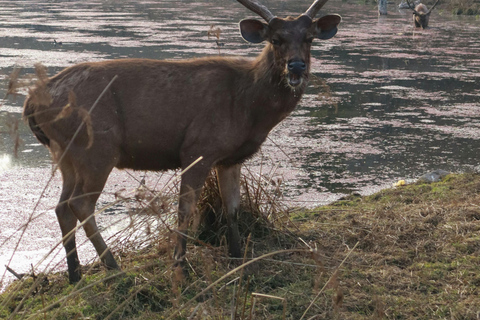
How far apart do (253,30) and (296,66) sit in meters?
0.71

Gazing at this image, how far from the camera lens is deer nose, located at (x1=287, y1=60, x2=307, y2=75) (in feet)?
15.5

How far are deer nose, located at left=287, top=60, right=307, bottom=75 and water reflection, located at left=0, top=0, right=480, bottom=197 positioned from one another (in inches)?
8.8

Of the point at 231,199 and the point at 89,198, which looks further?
the point at 231,199

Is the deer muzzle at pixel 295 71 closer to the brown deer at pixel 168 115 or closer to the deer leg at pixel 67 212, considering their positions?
the brown deer at pixel 168 115

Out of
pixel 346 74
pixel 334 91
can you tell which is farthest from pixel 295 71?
pixel 346 74

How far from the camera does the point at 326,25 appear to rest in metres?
5.39

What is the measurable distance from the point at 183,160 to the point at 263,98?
2.59ft

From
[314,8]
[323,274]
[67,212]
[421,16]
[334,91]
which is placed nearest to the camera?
[323,274]

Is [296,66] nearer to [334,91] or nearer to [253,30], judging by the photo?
[253,30]

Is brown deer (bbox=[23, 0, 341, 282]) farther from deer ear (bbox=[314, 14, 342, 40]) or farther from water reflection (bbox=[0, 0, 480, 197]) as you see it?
water reflection (bbox=[0, 0, 480, 197])

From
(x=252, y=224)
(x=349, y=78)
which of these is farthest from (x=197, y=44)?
(x=252, y=224)

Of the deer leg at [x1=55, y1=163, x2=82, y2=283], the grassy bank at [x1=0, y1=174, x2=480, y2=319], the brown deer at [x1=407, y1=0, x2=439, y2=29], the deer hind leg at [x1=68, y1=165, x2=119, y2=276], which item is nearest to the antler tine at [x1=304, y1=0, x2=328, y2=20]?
the grassy bank at [x1=0, y1=174, x2=480, y2=319]

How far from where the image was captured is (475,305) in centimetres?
418

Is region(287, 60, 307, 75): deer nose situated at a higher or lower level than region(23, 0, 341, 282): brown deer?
higher
